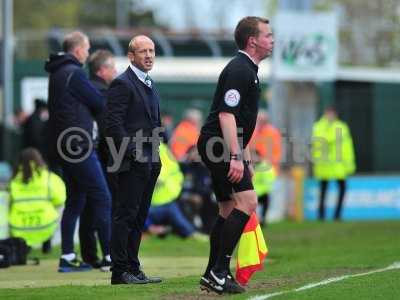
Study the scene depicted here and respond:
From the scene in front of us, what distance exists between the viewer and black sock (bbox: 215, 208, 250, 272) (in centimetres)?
961

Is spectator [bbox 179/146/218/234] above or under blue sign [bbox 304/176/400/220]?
above

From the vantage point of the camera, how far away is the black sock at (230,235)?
9609 millimetres

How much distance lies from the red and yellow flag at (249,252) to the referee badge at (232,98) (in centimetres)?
99

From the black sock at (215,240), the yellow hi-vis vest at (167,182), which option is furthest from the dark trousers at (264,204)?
the black sock at (215,240)

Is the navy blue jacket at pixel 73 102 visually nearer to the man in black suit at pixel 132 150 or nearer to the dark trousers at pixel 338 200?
the man in black suit at pixel 132 150

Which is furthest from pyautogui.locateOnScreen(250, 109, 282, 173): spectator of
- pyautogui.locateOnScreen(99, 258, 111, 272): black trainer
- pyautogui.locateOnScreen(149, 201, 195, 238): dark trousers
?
pyautogui.locateOnScreen(99, 258, 111, 272): black trainer

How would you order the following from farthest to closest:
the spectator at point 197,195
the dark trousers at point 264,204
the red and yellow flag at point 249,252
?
1. the dark trousers at point 264,204
2. the spectator at point 197,195
3. the red and yellow flag at point 249,252

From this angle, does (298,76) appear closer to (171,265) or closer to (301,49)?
(301,49)

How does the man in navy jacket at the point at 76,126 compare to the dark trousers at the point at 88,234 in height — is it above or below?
above

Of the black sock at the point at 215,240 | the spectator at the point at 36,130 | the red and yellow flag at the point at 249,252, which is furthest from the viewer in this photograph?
the spectator at the point at 36,130

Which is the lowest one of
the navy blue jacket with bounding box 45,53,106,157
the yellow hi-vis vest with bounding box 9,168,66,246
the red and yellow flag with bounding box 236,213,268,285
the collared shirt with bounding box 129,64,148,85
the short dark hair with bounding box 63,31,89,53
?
the yellow hi-vis vest with bounding box 9,168,66,246

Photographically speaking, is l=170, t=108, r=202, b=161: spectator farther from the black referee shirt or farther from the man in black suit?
the black referee shirt

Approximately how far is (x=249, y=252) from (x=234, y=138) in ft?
3.54

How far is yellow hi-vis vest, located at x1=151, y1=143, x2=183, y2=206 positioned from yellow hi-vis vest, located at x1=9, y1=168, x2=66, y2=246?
311cm
